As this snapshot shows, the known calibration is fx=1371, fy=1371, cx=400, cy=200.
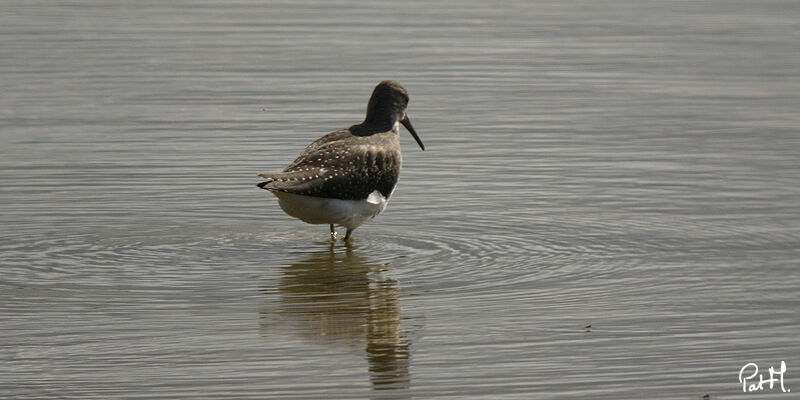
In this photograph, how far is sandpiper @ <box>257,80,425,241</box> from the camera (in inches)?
381

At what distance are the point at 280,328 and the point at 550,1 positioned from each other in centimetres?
1404

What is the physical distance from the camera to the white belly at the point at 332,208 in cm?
976

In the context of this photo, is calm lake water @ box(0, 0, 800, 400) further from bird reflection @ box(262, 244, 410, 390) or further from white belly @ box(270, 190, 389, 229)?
white belly @ box(270, 190, 389, 229)

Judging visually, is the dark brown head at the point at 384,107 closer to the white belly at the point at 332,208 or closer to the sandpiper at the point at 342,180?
the sandpiper at the point at 342,180

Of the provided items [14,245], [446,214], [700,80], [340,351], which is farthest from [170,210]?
[700,80]

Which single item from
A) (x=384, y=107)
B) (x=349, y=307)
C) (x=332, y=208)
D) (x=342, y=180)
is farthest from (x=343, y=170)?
(x=349, y=307)

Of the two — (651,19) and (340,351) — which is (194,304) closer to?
(340,351)

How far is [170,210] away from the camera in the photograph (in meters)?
10.8

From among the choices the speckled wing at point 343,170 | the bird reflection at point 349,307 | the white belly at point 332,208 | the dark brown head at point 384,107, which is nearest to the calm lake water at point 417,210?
the bird reflection at point 349,307

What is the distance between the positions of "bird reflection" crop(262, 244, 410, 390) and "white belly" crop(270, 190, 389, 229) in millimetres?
227

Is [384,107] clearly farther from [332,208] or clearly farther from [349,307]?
[349,307]

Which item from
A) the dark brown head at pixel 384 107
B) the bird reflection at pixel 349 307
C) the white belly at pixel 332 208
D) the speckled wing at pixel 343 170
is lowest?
the bird reflection at pixel 349 307
